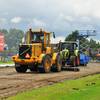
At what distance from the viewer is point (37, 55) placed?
50.4 feet

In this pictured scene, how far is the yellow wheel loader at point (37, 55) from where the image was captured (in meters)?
14.9

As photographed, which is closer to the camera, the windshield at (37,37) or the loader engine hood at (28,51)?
the loader engine hood at (28,51)

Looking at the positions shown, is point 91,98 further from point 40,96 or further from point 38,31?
point 38,31

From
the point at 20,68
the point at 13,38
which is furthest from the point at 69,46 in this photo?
the point at 13,38

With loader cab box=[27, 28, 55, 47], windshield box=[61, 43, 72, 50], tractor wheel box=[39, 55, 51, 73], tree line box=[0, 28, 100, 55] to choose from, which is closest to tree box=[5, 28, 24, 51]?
tree line box=[0, 28, 100, 55]

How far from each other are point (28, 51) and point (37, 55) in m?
0.73

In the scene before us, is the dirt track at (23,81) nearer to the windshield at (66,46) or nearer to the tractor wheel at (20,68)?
the tractor wheel at (20,68)

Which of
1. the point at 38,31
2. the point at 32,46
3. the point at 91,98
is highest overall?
the point at 38,31

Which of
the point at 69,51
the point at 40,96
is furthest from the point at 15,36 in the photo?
the point at 40,96

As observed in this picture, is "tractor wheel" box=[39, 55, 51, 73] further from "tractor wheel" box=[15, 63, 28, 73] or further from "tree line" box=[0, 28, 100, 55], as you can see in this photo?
"tree line" box=[0, 28, 100, 55]

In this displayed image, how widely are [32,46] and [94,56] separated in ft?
93.9

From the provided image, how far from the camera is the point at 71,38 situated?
8275 cm

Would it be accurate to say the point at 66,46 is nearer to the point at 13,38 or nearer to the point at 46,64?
the point at 46,64

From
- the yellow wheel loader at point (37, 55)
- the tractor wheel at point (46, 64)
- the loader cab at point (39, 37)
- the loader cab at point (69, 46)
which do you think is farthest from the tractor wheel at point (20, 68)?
the loader cab at point (69, 46)
